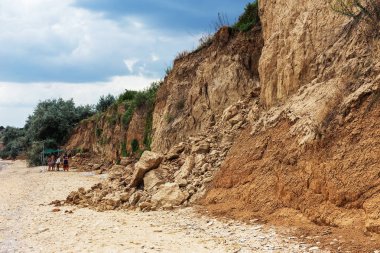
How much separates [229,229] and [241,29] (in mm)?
12006

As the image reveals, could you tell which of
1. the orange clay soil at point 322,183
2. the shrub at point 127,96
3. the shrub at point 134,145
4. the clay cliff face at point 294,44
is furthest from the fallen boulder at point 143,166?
the shrub at point 127,96

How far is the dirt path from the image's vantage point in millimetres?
7629

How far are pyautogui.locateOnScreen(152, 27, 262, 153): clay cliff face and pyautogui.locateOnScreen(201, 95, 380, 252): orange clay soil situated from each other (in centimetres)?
514

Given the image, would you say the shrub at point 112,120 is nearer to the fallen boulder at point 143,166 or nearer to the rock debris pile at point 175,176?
the rock debris pile at point 175,176

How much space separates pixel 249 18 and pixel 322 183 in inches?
495

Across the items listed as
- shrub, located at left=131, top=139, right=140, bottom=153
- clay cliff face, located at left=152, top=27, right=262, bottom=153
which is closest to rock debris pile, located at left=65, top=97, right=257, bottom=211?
clay cliff face, located at left=152, top=27, right=262, bottom=153

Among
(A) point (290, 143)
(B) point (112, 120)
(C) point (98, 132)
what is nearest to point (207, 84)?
(A) point (290, 143)

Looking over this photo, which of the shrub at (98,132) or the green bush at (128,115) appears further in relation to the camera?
the shrub at (98,132)

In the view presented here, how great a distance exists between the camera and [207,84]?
19328 millimetres

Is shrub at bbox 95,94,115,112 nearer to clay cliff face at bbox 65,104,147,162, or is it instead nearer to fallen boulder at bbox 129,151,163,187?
clay cliff face at bbox 65,104,147,162

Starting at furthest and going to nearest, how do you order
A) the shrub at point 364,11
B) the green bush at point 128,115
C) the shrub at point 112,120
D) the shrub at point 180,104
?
the shrub at point 112,120 → the green bush at point 128,115 → the shrub at point 180,104 → the shrub at point 364,11

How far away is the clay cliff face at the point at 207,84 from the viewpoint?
17.9 meters

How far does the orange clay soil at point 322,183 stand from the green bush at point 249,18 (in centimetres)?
915

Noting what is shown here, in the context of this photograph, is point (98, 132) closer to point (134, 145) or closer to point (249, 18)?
point (134, 145)
